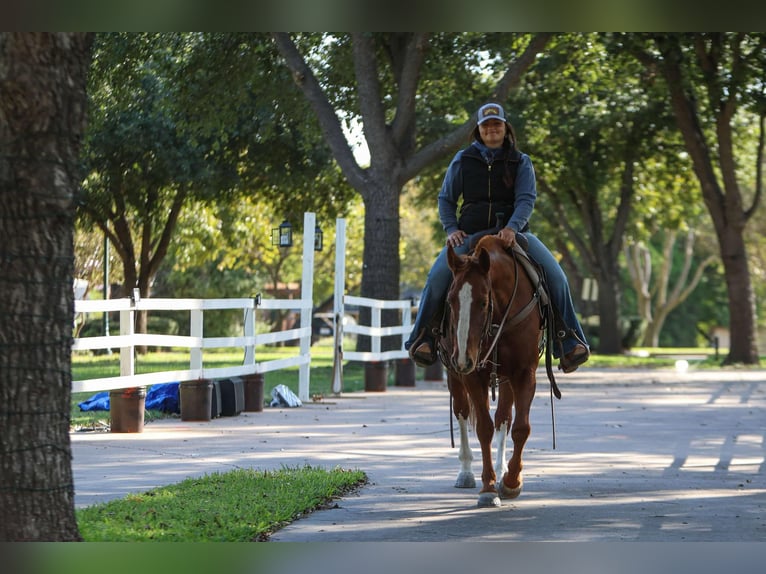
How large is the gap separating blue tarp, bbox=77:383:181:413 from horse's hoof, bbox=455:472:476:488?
290 inches

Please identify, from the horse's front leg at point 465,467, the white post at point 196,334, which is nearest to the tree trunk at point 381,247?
the white post at point 196,334

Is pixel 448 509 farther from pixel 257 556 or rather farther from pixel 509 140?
pixel 509 140

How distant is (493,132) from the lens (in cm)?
1005

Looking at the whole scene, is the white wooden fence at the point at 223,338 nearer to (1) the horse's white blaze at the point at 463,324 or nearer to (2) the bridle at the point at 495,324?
(2) the bridle at the point at 495,324

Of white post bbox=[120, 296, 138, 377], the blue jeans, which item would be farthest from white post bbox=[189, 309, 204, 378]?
the blue jeans

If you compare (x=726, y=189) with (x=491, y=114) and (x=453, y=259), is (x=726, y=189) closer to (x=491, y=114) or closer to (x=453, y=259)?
(x=491, y=114)

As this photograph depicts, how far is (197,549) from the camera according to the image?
7.28 m

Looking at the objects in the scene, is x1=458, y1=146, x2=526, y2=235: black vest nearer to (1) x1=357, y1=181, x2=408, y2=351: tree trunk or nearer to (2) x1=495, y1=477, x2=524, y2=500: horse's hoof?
(2) x1=495, y1=477, x2=524, y2=500: horse's hoof

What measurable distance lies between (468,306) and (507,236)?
0.93m

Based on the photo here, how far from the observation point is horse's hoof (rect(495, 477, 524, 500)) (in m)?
9.60

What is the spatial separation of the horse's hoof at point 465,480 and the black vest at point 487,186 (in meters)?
1.96

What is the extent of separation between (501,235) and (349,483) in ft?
7.66

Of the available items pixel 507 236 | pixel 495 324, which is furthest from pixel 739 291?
pixel 495 324

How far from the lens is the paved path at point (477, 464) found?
836 centimetres
